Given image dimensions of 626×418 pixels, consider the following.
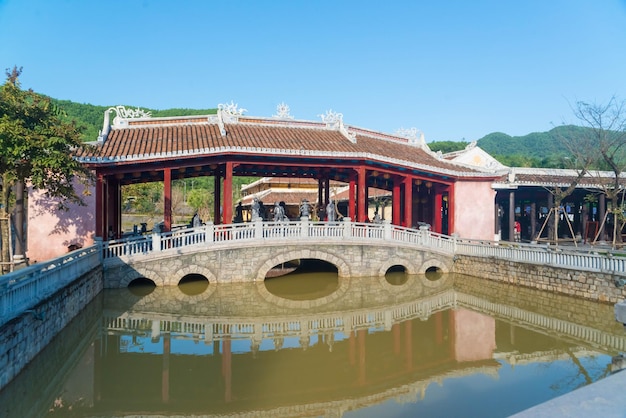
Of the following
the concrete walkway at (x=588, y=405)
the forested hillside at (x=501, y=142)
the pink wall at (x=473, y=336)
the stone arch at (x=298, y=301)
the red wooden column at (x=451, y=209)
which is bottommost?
the pink wall at (x=473, y=336)

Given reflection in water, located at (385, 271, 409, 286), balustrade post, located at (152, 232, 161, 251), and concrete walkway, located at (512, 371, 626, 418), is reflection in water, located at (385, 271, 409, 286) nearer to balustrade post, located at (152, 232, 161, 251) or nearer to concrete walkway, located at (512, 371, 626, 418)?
balustrade post, located at (152, 232, 161, 251)

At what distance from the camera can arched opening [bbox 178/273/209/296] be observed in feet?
44.2

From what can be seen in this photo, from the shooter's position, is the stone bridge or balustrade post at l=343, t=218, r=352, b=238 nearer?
the stone bridge

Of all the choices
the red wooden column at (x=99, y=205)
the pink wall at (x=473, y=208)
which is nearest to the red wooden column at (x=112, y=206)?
the red wooden column at (x=99, y=205)

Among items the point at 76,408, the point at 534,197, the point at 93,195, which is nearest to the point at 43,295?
the point at 76,408

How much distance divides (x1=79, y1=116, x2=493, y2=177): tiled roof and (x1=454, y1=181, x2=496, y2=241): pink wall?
659mm

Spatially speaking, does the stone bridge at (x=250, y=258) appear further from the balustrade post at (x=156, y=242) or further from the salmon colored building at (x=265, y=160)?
the salmon colored building at (x=265, y=160)

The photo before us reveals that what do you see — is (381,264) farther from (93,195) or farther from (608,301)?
(93,195)

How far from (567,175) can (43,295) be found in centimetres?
2191

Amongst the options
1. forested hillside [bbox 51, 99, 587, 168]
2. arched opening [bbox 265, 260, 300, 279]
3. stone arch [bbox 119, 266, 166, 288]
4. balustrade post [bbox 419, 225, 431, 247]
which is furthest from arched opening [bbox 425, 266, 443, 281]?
forested hillside [bbox 51, 99, 587, 168]

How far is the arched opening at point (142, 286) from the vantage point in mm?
13219

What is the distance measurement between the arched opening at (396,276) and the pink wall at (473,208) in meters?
3.27

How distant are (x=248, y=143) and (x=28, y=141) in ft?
22.7

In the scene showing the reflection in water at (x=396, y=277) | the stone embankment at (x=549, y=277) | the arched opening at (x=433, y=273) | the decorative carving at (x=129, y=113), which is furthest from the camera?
the decorative carving at (x=129, y=113)
